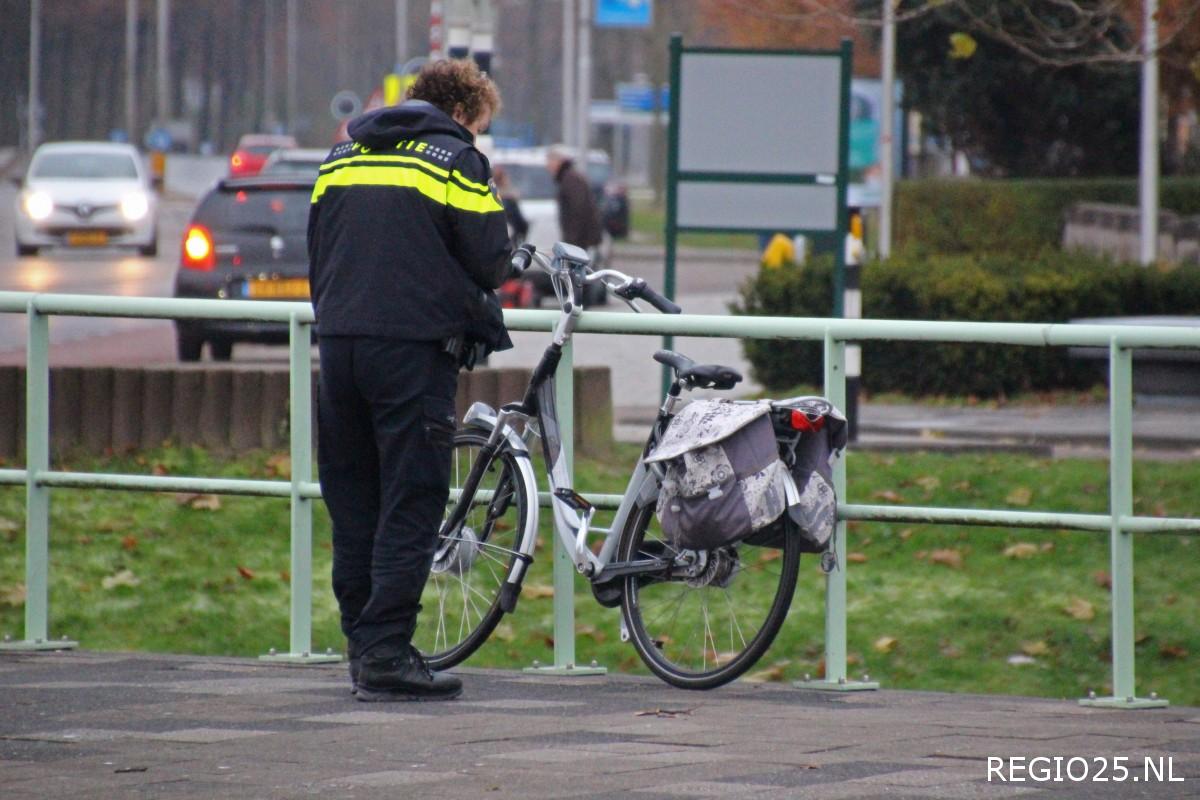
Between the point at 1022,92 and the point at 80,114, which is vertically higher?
the point at 80,114

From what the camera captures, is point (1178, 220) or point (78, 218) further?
point (78, 218)

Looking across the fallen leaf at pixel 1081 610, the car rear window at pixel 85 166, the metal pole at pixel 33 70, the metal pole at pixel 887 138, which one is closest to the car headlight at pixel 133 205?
the car rear window at pixel 85 166

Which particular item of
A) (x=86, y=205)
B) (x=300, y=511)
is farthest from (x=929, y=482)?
(x=86, y=205)

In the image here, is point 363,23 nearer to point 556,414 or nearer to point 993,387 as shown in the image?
point 993,387

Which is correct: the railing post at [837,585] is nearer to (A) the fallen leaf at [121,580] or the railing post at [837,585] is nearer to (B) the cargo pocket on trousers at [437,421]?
(B) the cargo pocket on trousers at [437,421]

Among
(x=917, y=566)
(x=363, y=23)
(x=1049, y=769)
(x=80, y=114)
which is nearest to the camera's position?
(x=1049, y=769)

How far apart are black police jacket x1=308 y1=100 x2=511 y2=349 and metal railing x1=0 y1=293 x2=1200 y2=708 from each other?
66 centimetres

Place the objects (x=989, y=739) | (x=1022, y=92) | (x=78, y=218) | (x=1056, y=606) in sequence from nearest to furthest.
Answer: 1. (x=989, y=739)
2. (x=1056, y=606)
3. (x=1022, y=92)
4. (x=78, y=218)

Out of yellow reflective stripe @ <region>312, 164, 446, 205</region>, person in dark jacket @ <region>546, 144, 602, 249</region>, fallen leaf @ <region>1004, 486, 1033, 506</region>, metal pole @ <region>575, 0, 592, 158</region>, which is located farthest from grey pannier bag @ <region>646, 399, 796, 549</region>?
metal pole @ <region>575, 0, 592, 158</region>

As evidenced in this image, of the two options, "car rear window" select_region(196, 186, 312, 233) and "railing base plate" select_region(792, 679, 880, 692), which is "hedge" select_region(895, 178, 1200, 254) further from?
"railing base plate" select_region(792, 679, 880, 692)

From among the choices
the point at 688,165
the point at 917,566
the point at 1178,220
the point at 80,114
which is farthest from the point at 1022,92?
the point at 80,114

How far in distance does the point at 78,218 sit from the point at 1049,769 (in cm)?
2999

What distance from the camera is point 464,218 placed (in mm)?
5762

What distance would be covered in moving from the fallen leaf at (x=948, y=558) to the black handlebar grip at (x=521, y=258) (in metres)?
3.71
